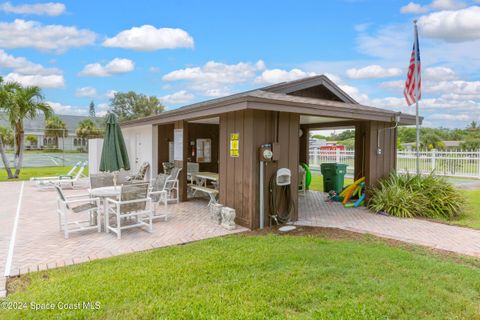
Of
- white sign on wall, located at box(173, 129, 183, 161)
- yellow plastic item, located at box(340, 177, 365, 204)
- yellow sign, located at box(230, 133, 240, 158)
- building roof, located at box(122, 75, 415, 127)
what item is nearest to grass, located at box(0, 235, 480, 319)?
yellow sign, located at box(230, 133, 240, 158)

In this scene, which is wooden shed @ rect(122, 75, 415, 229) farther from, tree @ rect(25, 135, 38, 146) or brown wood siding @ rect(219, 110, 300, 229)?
tree @ rect(25, 135, 38, 146)

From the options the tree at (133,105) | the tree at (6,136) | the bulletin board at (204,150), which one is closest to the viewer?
the bulletin board at (204,150)

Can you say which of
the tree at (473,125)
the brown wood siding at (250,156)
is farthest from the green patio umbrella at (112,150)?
the tree at (473,125)

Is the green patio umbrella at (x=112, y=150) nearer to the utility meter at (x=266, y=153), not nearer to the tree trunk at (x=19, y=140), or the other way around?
the utility meter at (x=266, y=153)

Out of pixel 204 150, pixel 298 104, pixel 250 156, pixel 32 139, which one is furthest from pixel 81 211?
pixel 32 139

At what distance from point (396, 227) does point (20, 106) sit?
1565 centimetres

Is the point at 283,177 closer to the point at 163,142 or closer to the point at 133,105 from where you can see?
the point at 163,142

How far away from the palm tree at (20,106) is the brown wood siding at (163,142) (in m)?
7.69

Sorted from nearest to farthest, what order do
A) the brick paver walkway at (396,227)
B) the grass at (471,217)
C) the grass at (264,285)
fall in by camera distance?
the grass at (264,285)
the brick paver walkway at (396,227)
the grass at (471,217)

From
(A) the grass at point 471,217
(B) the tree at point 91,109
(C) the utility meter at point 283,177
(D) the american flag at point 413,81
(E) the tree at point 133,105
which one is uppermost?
(B) the tree at point 91,109

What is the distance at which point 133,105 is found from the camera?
150 ft

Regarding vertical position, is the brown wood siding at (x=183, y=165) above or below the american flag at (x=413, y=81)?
below

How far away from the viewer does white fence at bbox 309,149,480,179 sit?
50.4 feet

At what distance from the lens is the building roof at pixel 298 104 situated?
5605 mm
